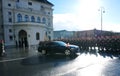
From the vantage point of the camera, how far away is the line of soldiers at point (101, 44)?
20625mm

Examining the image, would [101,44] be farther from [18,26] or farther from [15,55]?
[18,26]

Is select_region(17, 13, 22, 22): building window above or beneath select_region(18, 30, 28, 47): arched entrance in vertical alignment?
above

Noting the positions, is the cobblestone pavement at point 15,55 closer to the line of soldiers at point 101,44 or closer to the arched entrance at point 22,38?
the line of soldiers at point 101,44

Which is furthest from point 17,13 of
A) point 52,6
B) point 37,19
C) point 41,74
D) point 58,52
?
point 41,74

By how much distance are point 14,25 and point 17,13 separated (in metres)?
3.69

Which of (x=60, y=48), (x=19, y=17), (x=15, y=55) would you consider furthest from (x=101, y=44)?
(x=19, y=17)

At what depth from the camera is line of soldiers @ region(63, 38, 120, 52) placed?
20.6 m

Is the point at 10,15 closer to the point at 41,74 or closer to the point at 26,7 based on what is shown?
the point at 26,7

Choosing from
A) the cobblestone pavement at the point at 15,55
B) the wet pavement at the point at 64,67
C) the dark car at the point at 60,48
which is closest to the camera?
the wet pavement at the point at 64,67

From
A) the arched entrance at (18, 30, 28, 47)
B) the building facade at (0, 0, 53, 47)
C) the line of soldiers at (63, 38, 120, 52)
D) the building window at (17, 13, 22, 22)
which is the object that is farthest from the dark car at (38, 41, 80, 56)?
the building window at (17, 13, 22, 22)

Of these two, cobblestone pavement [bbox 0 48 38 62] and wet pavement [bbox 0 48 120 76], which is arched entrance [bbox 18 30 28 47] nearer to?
cobblestone pavement [bbox 0 48 38 62]

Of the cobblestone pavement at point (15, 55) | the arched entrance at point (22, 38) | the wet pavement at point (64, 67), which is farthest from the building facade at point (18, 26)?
the wet pavement at point (64, 67)

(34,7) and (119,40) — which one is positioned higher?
(34,7)

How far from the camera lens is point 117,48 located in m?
20.4
